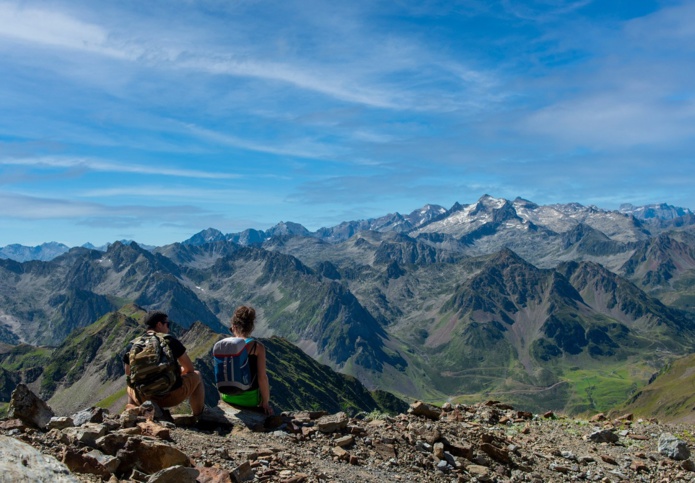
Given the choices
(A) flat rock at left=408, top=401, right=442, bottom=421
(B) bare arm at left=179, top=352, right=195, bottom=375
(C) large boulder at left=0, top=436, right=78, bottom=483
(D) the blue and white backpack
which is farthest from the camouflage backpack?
(A) flat rock at left=408, top=401, right=442, bottom=421

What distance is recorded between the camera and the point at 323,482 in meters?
13.1

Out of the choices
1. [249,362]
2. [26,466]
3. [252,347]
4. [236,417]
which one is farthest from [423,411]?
[26,466]

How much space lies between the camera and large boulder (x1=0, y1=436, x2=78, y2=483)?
27.5ft

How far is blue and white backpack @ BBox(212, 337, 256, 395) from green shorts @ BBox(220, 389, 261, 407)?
0.25 metres

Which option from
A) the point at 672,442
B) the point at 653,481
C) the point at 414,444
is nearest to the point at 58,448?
the point at 414,444

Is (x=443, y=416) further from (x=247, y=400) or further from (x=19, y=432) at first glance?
(x=19, y=432)

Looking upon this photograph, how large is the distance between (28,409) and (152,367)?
11.1 feet

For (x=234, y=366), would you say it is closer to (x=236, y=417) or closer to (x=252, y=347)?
(x=252, y=347)

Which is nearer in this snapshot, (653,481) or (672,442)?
(653,481)

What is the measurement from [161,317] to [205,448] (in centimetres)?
557

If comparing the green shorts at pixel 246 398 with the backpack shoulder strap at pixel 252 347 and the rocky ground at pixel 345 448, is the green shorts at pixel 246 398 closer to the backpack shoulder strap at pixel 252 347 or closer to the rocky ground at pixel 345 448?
the rocky ground at pixel 345 448

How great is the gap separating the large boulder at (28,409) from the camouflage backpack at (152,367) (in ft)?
8.57

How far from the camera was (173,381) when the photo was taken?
16562mm

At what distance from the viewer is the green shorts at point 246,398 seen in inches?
710
